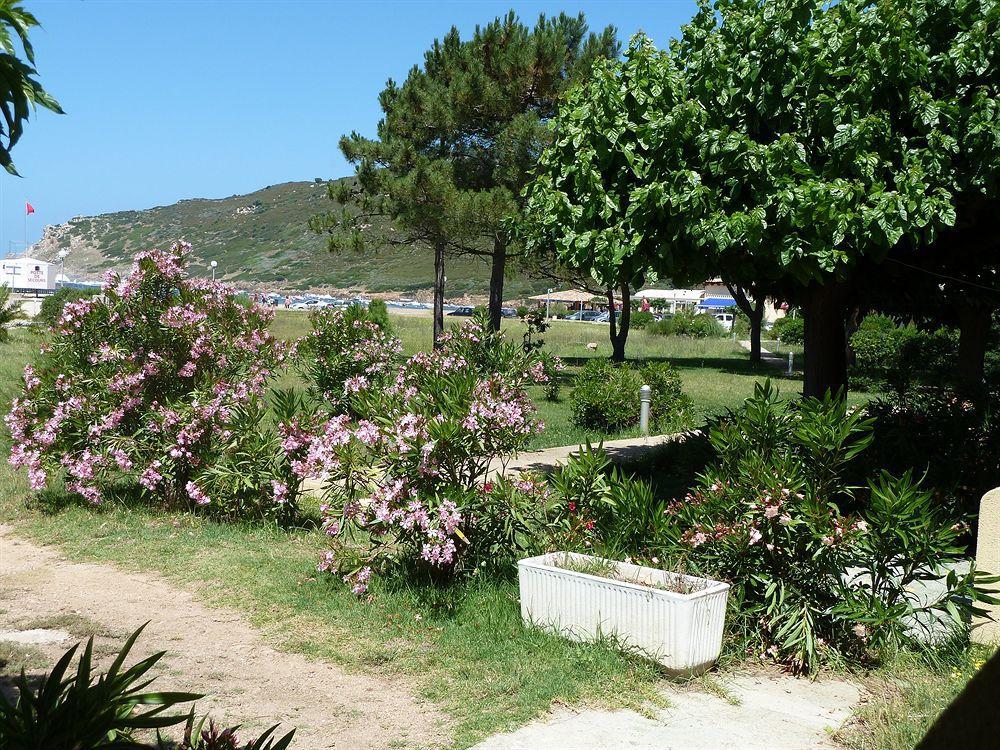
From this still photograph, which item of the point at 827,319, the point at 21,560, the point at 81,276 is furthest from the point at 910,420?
the point at 81,276

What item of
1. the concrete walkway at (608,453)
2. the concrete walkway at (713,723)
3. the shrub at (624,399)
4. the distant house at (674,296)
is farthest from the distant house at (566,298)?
the concrete walkway at (713,723)

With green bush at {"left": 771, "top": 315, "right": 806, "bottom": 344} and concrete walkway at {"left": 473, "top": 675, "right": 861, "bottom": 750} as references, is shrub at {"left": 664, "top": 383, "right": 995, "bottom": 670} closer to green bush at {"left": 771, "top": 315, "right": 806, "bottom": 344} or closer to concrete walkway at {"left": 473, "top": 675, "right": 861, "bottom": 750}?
concrete walkway at {"left": 473, "top": 675, "right": 861, "bottom": 750}

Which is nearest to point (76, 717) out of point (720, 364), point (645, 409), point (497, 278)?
point (645, 409)

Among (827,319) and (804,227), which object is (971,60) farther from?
(827,319)

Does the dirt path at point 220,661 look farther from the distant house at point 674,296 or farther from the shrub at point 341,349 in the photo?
the distant house at point 674,296

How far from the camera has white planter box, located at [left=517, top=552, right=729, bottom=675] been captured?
493cm

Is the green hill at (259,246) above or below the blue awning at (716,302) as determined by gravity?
above

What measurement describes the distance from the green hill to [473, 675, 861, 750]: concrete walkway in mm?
73134

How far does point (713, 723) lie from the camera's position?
14.6 feet

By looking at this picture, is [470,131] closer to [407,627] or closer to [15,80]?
[407,627]

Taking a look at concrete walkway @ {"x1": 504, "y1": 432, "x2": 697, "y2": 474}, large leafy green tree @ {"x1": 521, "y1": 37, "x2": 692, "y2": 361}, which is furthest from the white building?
large leafy green tree @ {"x1": 521, "y1": 37, "x2": 692, "y2": 361}

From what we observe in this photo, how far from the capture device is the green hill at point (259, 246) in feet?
352

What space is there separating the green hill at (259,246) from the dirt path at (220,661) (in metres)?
70.7

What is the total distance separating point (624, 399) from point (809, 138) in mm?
8348
